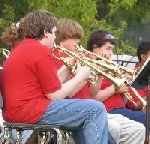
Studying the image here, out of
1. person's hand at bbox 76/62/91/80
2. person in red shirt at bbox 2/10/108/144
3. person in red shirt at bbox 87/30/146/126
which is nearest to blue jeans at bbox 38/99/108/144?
person in red shirt at bbox 2/10/108/144

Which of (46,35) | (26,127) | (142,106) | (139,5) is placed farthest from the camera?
(139,5)

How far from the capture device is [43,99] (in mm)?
5133

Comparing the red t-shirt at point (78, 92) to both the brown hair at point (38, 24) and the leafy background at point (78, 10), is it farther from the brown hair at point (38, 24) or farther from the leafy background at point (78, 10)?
the leafy background at point (78, 10)

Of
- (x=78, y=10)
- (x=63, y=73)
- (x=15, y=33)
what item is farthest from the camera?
(x=78, y=10)

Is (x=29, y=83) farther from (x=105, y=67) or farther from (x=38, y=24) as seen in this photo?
(x=105, y=67)

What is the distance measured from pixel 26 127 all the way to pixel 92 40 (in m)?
1.91

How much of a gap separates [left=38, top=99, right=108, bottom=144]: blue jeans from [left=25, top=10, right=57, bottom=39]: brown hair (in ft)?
2.26

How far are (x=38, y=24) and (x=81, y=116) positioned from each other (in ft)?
3.08

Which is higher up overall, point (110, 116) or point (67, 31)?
point (67, 31)

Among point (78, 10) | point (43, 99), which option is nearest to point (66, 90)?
point (43, 99)

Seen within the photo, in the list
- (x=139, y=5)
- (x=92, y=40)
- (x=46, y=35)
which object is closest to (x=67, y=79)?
(x=46, y=35)

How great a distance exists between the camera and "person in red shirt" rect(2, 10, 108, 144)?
5086 mm

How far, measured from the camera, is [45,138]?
17.0 feet

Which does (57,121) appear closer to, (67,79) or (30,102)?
(30,102)
